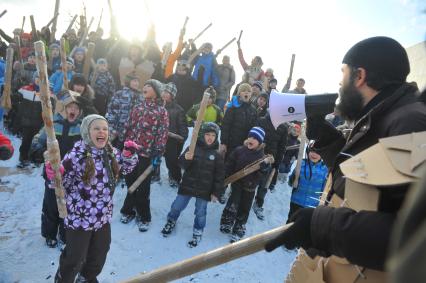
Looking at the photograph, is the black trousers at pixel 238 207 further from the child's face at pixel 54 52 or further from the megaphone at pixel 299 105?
the child's face at pixel 54 52

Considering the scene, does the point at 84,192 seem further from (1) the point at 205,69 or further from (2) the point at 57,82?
(1) the point at 205,69

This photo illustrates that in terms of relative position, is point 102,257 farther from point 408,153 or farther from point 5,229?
point 408,153

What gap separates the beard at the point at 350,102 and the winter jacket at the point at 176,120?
5.16 m

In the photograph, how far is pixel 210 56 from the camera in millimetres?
9555

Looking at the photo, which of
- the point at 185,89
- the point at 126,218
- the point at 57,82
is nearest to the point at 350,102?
the point at 126,218

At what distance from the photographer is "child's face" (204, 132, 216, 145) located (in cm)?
581

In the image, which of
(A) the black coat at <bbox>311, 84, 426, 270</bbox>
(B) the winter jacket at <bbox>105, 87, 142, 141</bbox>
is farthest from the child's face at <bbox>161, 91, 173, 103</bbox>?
(A) the black coat at <bbox>311, 84, 426, 270</bbox>

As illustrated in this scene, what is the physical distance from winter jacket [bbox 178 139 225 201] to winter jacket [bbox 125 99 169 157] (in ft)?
1.70

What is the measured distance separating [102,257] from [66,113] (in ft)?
7.35

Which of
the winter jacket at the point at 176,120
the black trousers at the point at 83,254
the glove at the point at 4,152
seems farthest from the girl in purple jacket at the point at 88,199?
the winter jacket at the point at 176,120

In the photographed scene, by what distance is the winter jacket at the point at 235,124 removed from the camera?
696 centimetres

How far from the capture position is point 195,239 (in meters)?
5.71

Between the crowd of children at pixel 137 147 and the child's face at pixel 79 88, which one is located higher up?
the child's face at pixel 79 88

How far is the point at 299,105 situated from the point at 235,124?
14.7 ft
